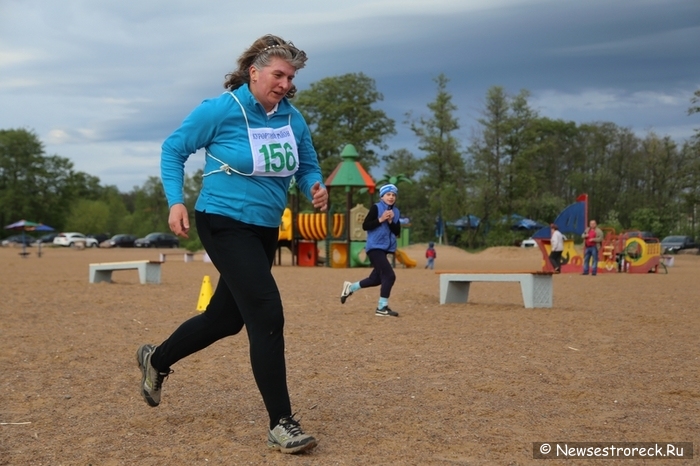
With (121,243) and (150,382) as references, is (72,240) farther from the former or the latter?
(150,382)

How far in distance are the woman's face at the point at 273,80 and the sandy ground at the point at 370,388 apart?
1848mm

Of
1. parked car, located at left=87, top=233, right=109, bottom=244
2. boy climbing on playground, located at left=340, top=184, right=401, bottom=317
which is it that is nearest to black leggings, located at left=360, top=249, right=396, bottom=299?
boy climbing on playground, located at left=340, top=184, right=401, bottom=317

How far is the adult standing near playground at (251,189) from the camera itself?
446 cm

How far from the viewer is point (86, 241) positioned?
7781cm

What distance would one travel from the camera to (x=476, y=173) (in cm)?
6172

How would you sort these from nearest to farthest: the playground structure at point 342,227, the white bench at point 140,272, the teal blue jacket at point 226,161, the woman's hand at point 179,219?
the woman's hand at point 179,219
the teal blue jacket at point 226,161
the white bench at point 140,272
the playground structure at point 342,227

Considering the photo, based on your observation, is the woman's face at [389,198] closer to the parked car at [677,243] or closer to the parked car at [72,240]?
the parked car at [677,243]

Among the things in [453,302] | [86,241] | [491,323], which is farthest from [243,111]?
[86,241]

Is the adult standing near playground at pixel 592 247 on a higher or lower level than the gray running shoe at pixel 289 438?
higher

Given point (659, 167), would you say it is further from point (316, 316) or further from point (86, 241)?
point (316, 316)

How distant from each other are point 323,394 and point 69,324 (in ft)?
17.6

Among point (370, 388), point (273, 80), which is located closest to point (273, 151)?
point (273, 80)

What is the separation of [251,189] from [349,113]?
67.8 meters

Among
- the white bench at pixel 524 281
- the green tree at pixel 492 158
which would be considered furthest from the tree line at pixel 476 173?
the white bench at pixel 524 281
